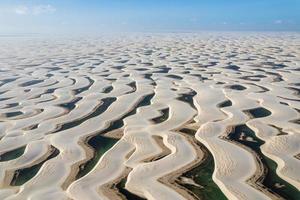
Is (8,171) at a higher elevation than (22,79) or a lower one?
higher

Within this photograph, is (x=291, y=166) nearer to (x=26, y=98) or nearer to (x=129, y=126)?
(x=129, y=126)

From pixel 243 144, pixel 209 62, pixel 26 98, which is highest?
pixel 243 144

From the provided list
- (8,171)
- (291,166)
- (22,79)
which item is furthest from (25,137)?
(22,79)

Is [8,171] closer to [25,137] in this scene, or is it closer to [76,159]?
[76,159]

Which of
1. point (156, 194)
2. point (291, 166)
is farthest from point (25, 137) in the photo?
point (291, 166)

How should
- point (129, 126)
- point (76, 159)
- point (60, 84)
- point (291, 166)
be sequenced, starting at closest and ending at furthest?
point (291, 166) → point (76, 159) → point (129, 126) → point (60, 84)

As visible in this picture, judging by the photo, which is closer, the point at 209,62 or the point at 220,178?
the point at 220,178

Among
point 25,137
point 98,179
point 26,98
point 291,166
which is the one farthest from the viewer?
point 26,98
